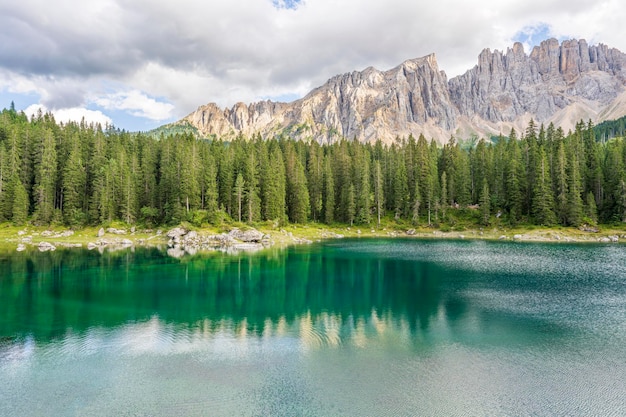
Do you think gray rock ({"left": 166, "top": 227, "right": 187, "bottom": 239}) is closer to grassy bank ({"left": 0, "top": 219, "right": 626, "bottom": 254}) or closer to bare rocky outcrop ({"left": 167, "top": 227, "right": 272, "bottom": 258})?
bare rocky outcrop ({"left": 167, "top": 227, "right": 272, "bottom": 258})

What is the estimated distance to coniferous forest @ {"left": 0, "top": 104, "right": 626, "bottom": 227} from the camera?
100 meters

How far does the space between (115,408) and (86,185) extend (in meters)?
107

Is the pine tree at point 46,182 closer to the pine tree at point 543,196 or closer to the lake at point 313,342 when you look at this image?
the lake at point 313,342

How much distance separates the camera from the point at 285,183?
118m

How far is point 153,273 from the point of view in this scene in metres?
51.5

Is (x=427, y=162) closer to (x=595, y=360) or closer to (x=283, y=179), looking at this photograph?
(x=283, y=179)

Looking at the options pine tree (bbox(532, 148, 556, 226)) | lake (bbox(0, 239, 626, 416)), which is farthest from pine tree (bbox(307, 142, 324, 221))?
lake (bbox(0, 239, 626, 416))

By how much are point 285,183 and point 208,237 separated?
3528 cm

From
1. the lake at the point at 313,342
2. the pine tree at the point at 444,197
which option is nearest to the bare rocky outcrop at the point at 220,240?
the lake at the point at 313,342

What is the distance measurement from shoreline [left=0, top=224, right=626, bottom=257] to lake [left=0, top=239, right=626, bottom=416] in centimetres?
3141

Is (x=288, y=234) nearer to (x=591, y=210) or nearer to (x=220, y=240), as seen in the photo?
(x=220, y=240)

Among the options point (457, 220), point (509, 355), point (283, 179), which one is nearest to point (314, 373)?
point (509, 355)

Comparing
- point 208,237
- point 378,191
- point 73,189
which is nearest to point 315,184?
point 378,191

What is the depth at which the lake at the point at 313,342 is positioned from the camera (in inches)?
728
